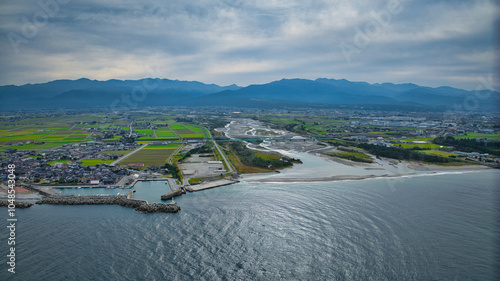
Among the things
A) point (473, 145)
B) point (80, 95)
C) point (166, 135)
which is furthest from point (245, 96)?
point (473, 145)

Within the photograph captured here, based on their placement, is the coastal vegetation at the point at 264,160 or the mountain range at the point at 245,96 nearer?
the coastal vegetation at the point at 264,160

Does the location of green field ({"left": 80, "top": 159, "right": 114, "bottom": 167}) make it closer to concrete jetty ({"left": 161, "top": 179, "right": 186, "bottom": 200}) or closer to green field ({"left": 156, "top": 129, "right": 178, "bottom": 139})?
concrete jetty ({"left": 161, "top": 179, "right": 186, "bottom": 200})

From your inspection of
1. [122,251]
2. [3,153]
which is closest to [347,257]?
[122,251]

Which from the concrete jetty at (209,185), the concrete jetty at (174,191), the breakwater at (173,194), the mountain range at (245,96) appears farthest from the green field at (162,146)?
the mountain range at (245,96)

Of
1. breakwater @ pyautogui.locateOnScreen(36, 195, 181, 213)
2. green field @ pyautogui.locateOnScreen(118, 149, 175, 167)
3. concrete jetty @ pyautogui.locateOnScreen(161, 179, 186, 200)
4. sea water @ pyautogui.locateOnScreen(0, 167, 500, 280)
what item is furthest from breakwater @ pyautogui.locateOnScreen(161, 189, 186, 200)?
green field @ pyautogui.locateOnScreen(118, 149, 175, 167)

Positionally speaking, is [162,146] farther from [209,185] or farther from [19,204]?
[19,204]

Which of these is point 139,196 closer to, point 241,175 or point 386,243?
point 241,175

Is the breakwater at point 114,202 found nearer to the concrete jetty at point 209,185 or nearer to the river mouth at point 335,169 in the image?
the concrete jetty at point 209,185
